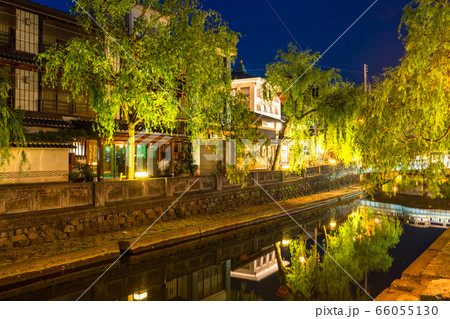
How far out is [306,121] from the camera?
76.0 ft

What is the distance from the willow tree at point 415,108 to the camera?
748cm

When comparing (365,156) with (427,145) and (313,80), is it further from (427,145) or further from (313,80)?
(313,80)

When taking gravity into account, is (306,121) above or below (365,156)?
above

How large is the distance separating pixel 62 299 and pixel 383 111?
31.2ft

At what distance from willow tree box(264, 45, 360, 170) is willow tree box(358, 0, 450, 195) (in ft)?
40.0

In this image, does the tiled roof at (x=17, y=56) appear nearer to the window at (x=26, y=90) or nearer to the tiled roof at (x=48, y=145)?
the window at (x=26, y=90)

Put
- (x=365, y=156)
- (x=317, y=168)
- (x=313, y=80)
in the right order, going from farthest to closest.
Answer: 1. (x=317, y=168)
2. (x=313, y=80)
3. (x=365, y=156)

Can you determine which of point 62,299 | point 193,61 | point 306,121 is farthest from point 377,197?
point 62,299

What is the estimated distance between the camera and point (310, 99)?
2270 cm

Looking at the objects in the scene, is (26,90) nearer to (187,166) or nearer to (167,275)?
(187,166)

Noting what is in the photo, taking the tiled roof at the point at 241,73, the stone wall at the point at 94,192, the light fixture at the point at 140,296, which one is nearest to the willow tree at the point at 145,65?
the stone wall at the point at 94,192

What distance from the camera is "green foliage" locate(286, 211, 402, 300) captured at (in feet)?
33.4

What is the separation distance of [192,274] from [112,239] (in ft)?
10.0

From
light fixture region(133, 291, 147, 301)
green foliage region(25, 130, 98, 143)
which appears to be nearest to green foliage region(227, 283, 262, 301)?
light fixture region(133, 291, 147, 301)
